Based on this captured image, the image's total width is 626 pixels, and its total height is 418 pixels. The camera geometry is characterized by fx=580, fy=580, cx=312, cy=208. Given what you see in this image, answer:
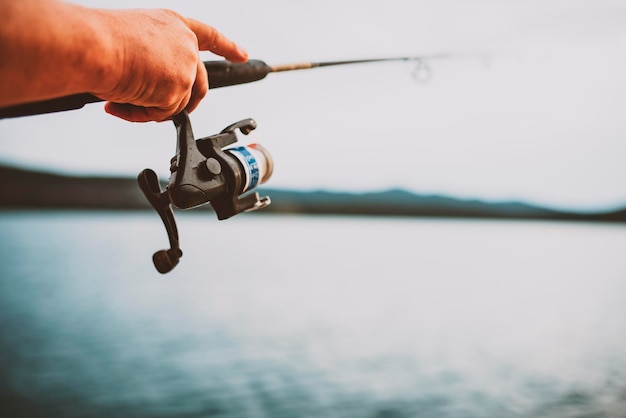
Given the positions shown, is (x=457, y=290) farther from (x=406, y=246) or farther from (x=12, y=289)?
(x=406, y=246)

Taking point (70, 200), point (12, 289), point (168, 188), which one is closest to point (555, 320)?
point (12, 289)

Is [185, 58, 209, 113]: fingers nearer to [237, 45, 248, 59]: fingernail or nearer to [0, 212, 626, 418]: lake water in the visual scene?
[237, 45, 248, 59]: fingernail

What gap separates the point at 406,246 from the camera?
62.0 meters

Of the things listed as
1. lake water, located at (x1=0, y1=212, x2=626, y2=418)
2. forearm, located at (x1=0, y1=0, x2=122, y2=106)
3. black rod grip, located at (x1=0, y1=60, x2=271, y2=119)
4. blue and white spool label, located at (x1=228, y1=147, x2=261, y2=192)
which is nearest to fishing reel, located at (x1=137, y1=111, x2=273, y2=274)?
blue and white spool label, located at (x1=228, y1=147, x2=261, y2=192)

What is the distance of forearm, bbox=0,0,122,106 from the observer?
74 centimetres

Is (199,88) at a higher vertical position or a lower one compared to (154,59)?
higher

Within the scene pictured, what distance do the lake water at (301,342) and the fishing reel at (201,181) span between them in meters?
10.5

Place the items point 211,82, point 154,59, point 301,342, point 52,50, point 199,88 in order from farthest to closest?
point 301,342, point 211,82, point 199,88, point 154,59, point 52,50

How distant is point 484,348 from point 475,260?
101 feet

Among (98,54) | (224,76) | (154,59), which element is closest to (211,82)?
(224,76)

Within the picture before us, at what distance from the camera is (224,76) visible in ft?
5.27

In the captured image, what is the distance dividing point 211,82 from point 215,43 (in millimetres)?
244

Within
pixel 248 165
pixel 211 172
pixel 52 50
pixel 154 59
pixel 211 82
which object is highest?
pixel 211 82

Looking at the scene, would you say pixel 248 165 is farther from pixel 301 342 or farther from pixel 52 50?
pixel 301 342
